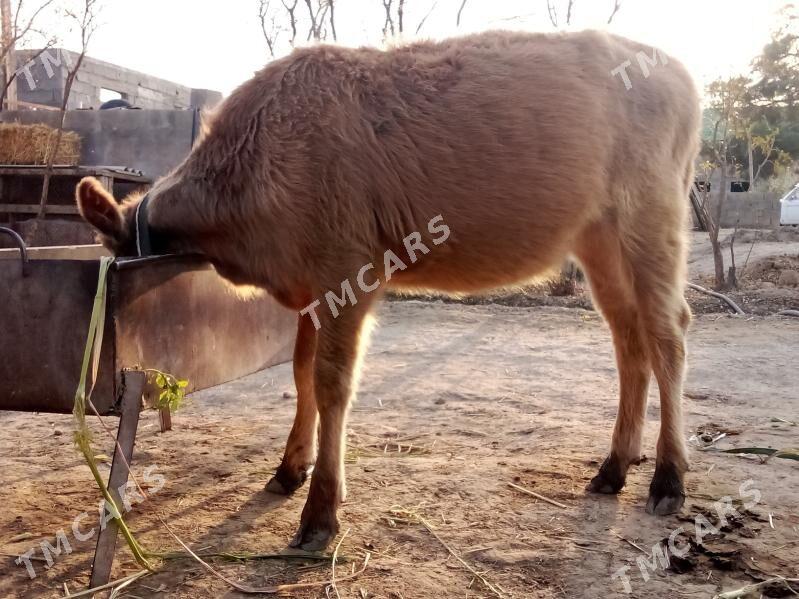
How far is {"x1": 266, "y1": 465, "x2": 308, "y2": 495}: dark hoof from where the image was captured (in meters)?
3.71

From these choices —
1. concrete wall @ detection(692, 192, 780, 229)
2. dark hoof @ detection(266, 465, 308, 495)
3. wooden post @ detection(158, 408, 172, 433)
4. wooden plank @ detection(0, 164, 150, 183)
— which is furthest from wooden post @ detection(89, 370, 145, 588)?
concrete wall @ detection(692, 192, 780, 229)

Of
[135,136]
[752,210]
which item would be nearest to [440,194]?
[135,136]

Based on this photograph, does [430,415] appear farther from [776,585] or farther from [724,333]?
[724,333]

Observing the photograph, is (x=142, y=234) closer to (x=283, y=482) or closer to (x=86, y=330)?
(x=86, y=330)

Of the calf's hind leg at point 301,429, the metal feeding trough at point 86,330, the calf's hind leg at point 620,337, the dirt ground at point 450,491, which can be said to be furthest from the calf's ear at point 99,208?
the calf's hind leg at point 620,337

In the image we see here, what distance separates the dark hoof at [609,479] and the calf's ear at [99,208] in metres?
2.69

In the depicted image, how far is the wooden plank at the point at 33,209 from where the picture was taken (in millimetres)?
9758

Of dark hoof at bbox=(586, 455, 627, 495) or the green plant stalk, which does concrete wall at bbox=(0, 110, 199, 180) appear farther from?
dark hoof at bbox=(586, 455, 627, 495)

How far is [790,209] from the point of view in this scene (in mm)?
22953

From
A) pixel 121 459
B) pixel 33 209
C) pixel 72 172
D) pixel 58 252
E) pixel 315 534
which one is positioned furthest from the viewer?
pixel 33 209

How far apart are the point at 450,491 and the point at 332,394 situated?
0.89 m

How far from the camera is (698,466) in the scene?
404cm

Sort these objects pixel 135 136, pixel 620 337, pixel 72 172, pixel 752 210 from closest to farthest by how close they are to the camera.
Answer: pixel 620 337
pixel 72 172
pixel 135 136
pixel 752 210

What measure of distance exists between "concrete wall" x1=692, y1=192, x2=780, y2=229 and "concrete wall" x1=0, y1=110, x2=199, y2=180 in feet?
68.6
